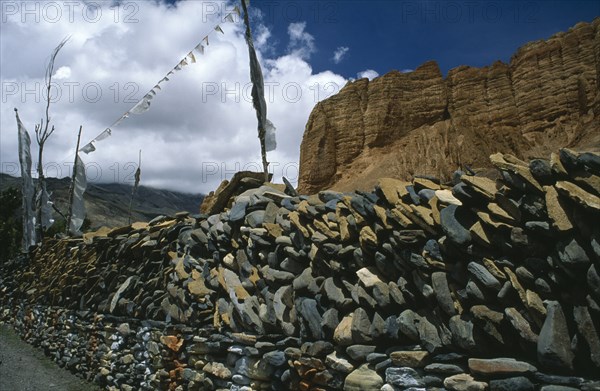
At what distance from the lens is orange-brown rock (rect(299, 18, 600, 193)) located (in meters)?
50.1

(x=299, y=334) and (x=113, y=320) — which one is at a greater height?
(x=299, y=334)

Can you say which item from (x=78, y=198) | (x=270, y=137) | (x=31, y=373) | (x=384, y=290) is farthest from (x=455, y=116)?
(x=384, y=290)

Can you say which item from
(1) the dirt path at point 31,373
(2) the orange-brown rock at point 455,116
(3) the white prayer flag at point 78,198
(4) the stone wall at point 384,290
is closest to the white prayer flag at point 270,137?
(4) the stone wall at point 384,290

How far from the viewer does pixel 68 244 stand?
11484 mm

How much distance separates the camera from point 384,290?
3.74 m

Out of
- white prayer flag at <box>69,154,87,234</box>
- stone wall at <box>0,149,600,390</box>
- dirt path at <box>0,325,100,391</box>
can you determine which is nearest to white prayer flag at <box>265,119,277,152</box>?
stone wall at <box>0,149,600,390</box>

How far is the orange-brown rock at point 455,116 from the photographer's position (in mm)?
50094

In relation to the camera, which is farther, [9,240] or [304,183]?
[304,183]

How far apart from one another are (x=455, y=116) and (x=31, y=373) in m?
57.5

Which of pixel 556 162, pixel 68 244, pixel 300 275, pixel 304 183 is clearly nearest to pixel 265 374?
pixel 300 275

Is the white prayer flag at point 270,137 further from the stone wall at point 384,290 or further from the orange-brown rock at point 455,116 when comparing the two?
the orange-brown rock at point 455,116

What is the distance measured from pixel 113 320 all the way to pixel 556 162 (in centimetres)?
729

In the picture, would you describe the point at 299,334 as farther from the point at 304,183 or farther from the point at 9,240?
the point at 304,183

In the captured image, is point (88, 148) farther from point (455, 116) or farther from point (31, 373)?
point (455, 116)
